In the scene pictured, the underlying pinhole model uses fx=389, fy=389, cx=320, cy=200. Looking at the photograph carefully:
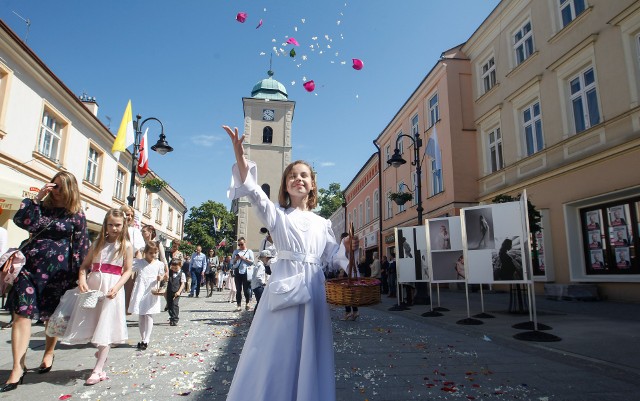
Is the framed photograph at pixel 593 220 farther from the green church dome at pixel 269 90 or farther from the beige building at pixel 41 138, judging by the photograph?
the green church dome at pixel 269 90

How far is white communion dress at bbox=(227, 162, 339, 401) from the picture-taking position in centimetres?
232

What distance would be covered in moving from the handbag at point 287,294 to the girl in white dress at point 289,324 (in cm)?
3

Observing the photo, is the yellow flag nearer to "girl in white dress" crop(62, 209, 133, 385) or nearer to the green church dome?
"girl in white dress" crop(62, 209, 133, 385)

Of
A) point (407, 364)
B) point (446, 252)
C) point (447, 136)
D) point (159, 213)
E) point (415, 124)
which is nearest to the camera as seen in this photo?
point (407, 364)

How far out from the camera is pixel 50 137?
15.4 m

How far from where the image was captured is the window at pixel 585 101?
1180cm

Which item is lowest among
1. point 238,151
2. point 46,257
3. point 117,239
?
point 46,257

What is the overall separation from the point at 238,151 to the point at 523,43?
16.8 meters

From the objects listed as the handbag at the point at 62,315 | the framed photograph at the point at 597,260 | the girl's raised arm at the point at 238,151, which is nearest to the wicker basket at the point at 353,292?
the girl's raised arm at the point at 238,151

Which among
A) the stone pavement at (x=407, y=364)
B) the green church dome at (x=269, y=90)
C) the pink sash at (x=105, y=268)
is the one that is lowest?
the stone pavement at (x=407, y=364)

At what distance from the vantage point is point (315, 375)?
238 centimetres

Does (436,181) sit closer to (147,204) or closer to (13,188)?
(13,188)

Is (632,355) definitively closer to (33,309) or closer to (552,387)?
(552,387)

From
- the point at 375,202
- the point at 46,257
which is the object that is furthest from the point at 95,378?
the point at 375,202
